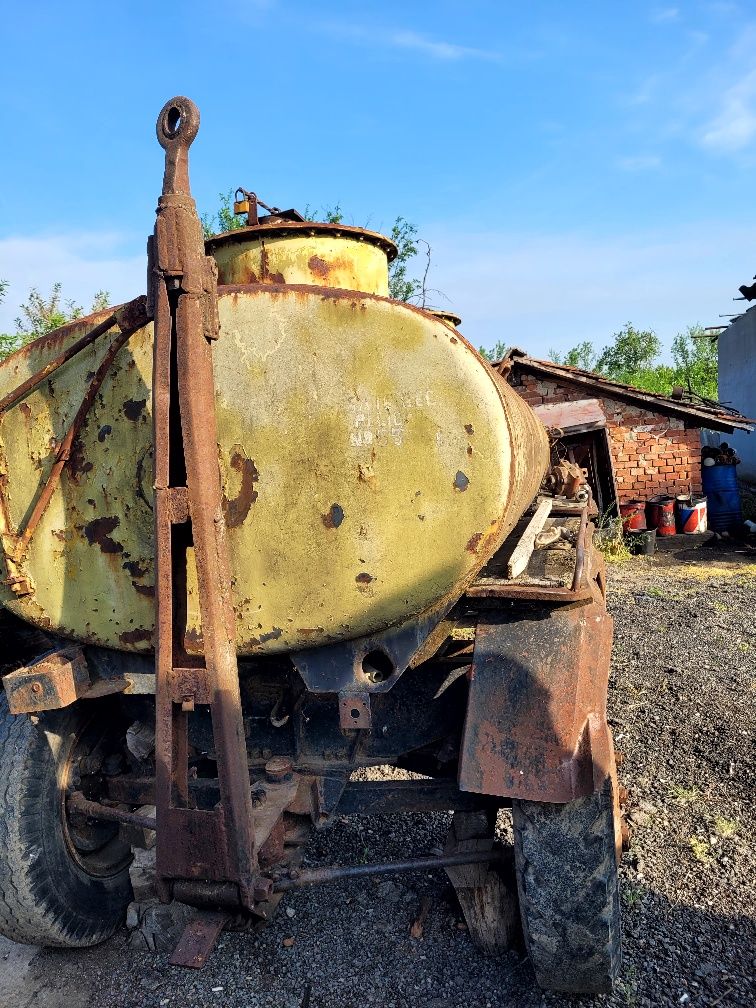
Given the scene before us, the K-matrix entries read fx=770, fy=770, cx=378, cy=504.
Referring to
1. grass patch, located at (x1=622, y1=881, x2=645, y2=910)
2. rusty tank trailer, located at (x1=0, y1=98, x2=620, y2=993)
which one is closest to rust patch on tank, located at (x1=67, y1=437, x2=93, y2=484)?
rusty tank trailer, located at (x1=0, y1=98, x2=620, y2=993)

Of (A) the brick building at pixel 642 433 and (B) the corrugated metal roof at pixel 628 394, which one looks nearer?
(B) the corrugated metal roof at pixel 628 394

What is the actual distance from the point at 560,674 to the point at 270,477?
3.50 feet

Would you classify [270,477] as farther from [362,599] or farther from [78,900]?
[78,900]

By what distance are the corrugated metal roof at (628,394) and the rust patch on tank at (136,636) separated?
10.3 m

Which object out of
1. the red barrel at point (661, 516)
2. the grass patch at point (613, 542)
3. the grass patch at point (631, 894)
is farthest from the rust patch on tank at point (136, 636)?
the red barrel at point (661, 516)

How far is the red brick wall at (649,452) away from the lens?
41.2ft

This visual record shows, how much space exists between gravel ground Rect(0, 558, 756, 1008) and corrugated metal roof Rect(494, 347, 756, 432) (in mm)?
8815

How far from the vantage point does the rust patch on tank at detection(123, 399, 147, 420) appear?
2.42 meters

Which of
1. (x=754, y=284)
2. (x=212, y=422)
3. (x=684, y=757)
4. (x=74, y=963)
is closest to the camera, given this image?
(x=212, y=422)

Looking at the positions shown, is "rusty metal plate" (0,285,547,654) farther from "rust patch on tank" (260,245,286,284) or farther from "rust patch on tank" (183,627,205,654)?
"rust patch on tank" (260,245,286,284)

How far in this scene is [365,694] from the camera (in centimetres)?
244

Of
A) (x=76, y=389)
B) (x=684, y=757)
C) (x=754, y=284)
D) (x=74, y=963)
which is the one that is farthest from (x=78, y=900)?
(x=754, y=284)

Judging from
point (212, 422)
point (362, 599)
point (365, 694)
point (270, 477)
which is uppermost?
point (212, 422)

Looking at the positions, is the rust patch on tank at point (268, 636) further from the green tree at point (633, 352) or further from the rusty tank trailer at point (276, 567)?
the green tree at point (633, 352)
